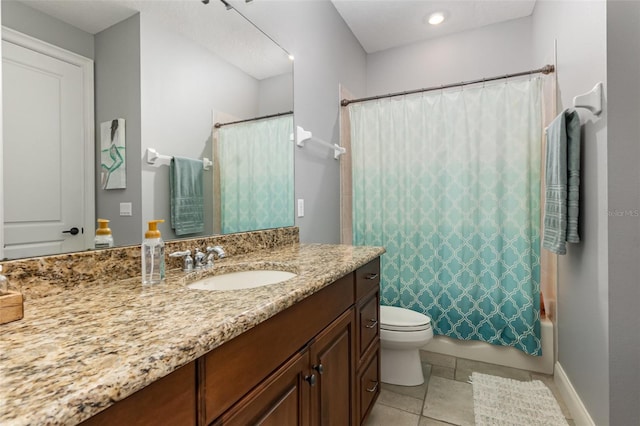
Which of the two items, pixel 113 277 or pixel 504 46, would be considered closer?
pixel 113 277

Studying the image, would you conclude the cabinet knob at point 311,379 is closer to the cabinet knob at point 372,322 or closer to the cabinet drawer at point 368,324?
the cabinet drawer at point 368,324

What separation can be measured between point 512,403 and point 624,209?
1.17m

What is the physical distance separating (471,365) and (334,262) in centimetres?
159

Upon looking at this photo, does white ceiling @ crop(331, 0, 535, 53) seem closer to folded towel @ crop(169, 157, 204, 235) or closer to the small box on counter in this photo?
folded towel @ crop(169, 157, 204, 235)

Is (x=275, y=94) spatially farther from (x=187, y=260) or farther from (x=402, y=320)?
(x=402, y=320)

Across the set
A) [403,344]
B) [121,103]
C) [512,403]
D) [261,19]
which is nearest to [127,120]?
[121,103]

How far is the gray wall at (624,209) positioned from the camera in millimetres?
1235

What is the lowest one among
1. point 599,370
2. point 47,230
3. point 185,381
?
point 599,370

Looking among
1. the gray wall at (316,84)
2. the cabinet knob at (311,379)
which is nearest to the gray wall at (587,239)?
the cabinet knob at (311,379)

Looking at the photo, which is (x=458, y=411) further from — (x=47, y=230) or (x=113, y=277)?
(x=47, y=230)

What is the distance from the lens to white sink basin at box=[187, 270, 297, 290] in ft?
3.81

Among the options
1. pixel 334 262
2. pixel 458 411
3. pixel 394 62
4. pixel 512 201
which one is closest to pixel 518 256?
pixel 512 201

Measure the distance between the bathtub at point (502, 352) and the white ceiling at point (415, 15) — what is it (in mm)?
2331

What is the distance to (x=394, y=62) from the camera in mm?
3043
